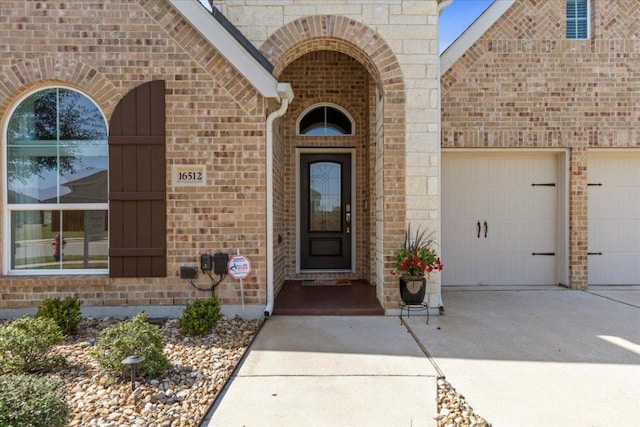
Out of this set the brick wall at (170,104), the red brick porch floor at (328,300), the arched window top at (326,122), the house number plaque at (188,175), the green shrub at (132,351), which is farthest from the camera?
the arched window top at (326,122)

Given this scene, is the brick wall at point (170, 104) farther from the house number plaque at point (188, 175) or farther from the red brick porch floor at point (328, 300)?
the red brick porch floor at point (328, 300)

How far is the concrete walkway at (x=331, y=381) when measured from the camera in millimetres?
2594

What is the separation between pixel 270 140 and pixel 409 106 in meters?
1.93

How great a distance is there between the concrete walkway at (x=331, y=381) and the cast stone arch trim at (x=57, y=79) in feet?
11.7

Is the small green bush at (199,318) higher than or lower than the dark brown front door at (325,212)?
lower

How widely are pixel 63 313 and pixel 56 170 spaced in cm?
189

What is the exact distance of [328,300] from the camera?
5.40 meters

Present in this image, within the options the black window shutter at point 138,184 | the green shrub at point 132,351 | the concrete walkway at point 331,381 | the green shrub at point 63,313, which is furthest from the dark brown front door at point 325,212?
the green shrub at point 132,351

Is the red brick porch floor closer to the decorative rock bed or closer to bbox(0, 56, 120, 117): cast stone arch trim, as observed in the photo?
the decorative rock bed

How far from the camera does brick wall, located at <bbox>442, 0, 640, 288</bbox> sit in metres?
6.29

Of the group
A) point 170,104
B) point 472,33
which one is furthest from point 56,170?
point 472,33

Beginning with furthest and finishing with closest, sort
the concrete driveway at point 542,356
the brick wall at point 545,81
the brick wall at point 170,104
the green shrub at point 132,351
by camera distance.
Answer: the brick wall at point 545,81 < the brick wall at point 170,104 < the green shrub at point 132,351 < the concrete driveway at point 542,356

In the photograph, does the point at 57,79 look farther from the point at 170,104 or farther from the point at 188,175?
the point at 188,175

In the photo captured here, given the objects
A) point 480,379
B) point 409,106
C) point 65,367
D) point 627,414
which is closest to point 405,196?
point 409,106
